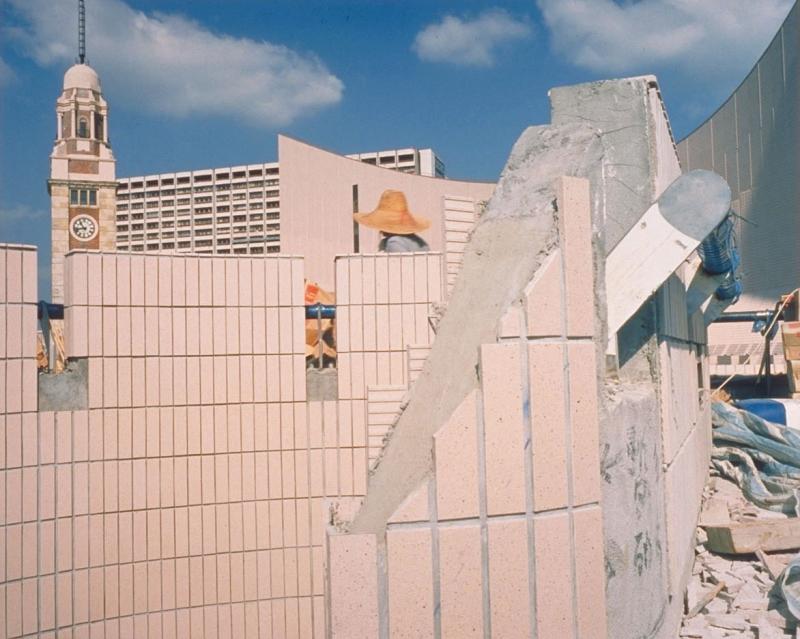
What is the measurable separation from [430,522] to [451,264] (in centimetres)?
315

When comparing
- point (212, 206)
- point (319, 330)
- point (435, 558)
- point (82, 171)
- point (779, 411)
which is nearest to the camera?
point (435, 558)

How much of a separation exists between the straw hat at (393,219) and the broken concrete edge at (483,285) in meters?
4.84

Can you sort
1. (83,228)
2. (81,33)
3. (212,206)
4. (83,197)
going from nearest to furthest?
(212,206)
(83,228)
(83,197)
(81,33)

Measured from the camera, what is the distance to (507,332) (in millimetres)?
2943

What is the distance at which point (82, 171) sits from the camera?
4100cm

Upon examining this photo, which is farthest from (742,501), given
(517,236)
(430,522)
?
(430,522)

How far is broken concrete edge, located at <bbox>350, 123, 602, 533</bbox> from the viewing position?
3441 millimetres

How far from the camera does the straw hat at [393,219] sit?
8.77 meters

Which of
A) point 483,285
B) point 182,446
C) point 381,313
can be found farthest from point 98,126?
point 483,285

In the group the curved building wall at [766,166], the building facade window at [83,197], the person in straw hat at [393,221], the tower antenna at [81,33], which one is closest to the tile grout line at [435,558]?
the person in straw hat at [393,221]

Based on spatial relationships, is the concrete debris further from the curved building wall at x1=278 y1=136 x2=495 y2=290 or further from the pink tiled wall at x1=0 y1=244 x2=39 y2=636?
the curved building wall at x1=278 y1=136 x2=495 y2=290

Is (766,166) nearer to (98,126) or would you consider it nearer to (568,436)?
(568,436)

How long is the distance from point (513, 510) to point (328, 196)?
13.1 meters

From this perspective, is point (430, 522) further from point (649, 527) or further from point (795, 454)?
point (795, 454)
